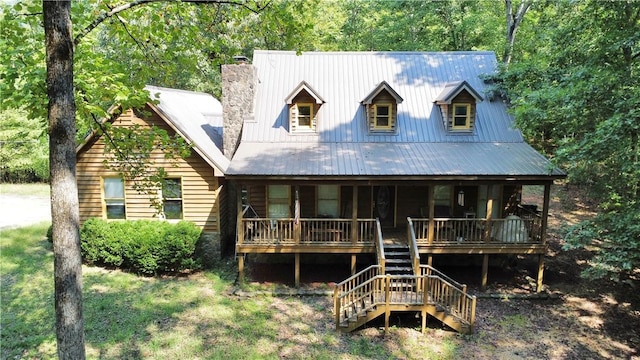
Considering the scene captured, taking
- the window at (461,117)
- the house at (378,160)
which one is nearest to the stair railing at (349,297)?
the house at (378,160)

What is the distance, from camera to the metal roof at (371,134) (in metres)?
13.0

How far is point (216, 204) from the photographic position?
14617mm

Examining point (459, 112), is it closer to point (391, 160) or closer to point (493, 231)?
point (391, 160)

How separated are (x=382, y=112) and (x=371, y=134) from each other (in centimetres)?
97

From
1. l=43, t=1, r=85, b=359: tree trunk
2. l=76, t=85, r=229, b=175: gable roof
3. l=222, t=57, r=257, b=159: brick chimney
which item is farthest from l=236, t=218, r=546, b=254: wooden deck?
l=43, t=1, r=85, b=359: tree trunk

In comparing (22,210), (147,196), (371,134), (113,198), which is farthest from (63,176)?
(22,210)

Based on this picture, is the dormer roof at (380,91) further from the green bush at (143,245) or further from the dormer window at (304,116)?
the green bush at (143,245)

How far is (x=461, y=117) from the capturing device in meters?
15.4

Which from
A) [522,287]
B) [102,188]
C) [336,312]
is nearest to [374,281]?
[336,312]

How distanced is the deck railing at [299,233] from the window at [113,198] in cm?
492

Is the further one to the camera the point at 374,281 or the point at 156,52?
the point at 374,281

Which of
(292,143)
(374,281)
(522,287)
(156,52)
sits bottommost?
(522,287)

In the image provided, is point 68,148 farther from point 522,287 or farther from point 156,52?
point 522,287

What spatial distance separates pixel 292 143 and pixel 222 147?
9.60 ft
